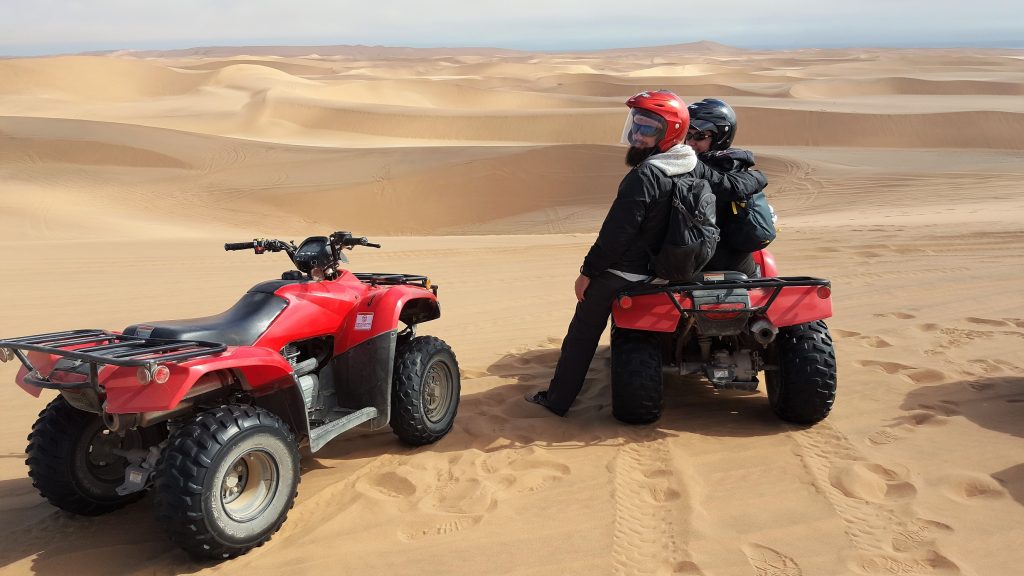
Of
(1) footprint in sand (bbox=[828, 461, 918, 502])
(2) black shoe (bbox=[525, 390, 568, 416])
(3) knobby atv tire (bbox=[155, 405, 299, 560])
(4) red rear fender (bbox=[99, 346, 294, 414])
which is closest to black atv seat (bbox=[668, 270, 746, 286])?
(2) black shoe (bbox=[525, 390, 568, 416])

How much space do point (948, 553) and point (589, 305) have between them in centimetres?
238

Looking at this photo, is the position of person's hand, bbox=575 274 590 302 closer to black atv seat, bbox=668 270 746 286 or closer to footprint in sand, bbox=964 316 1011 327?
black atv seat, bbox=668 270 746 286

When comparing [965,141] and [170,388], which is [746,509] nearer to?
[170,388]

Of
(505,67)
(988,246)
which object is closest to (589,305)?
(988,246)

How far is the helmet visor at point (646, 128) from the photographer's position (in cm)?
490

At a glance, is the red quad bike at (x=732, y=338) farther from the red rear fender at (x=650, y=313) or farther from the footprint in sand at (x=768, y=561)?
the footprint in sand at (x=768, y=561)

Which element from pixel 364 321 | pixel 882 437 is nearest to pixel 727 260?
pixel 882 437

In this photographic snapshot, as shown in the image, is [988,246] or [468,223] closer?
[988,246]

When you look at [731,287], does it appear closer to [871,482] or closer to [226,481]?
[871,482]

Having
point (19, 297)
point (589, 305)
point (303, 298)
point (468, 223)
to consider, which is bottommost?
point (468, 223)

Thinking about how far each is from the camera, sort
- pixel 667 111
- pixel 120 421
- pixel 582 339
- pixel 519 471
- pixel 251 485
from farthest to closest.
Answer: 1. pixel 582 339
2. pixel 667 111
3. pixel 519 471
4. pixel 251 485
5. pixel 120 421

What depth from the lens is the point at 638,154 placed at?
506 centimetres

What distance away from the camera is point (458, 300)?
30.4ft

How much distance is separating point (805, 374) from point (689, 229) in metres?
1.09
